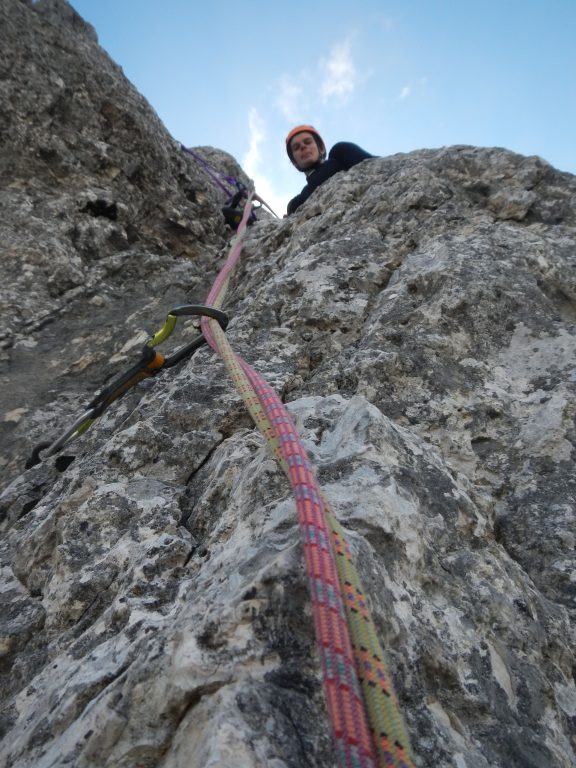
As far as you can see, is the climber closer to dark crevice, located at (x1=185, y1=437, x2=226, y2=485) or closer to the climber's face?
the climber's face

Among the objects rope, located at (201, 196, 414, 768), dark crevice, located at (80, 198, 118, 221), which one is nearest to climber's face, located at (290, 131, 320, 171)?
dark crevice, located at (80, 198, 118, 221)

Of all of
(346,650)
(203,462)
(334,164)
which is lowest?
(203,462)

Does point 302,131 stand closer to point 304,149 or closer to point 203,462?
point 304,149

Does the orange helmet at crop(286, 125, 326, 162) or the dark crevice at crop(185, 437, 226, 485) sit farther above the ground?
the orange helmet at crop(286, 125, 326, 162)

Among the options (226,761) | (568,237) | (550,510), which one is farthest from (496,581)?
(568,237)

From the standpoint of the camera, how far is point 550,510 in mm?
1387

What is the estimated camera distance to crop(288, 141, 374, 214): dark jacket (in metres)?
4.38

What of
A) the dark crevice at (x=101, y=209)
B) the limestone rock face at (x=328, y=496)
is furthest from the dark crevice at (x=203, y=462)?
the dark crevice at (x=101, y=209)

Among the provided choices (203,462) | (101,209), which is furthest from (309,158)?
(203,462)

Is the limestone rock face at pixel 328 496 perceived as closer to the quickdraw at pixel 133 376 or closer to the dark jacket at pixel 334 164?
the quickdraw at pixel 133 376

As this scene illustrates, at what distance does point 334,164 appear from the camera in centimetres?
456

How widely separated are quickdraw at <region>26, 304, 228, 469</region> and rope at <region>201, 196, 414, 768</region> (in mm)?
1383

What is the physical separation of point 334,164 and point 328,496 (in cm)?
407

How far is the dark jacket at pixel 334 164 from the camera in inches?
172
